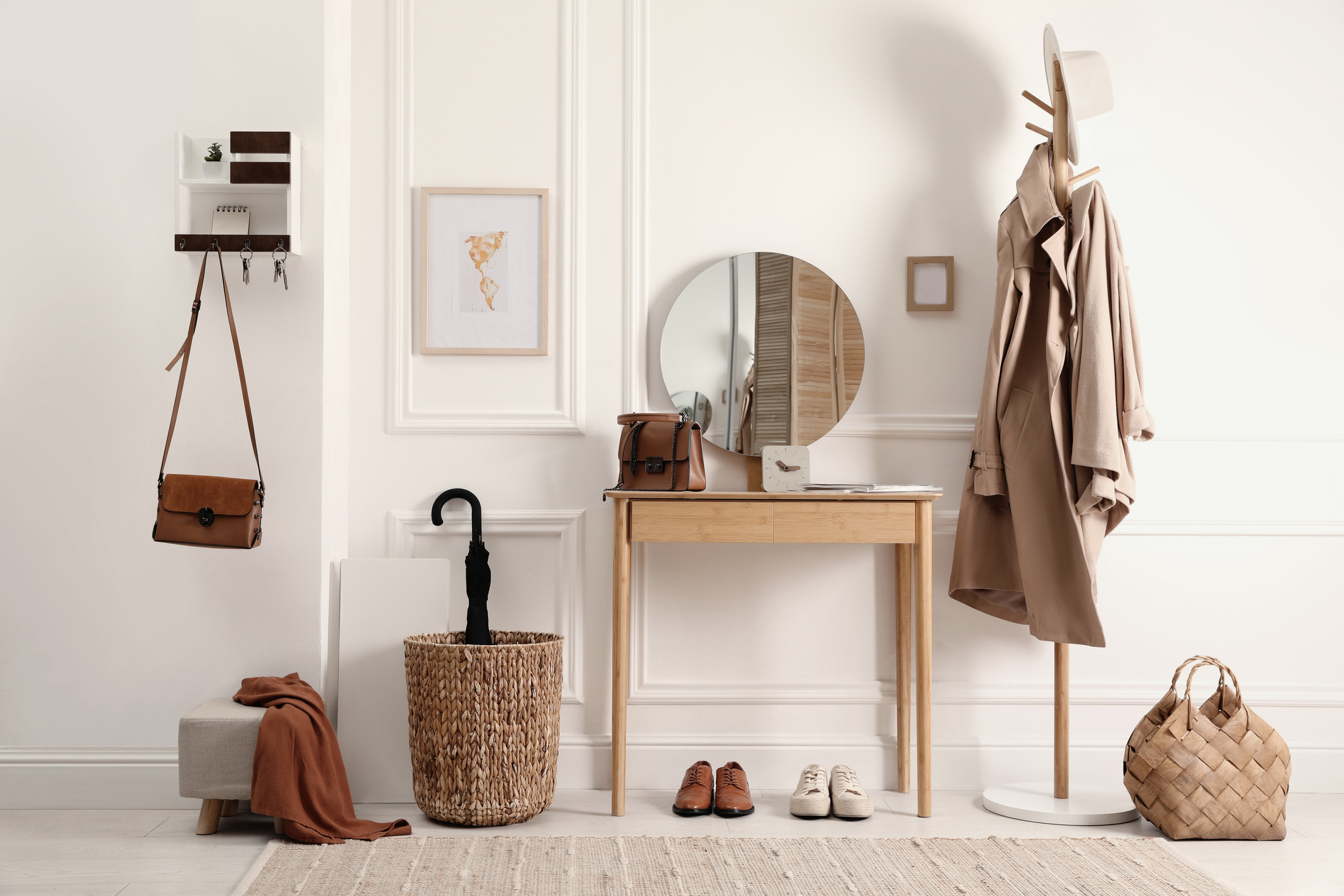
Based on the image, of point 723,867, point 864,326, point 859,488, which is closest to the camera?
point 723,867

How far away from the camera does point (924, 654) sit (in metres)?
2.35

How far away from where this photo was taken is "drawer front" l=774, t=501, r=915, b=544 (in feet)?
7.67

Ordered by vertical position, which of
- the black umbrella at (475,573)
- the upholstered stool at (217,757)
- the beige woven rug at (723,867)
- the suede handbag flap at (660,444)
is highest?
the suede handbag flap at (660,444)

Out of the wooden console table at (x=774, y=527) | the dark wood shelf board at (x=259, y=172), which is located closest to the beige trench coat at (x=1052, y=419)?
the wooden console table at (x=774, y=527)

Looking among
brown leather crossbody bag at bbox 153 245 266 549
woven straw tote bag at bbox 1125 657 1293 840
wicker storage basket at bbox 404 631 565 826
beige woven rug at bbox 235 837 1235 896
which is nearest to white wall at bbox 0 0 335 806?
Answer: brown leather crossbody bag at bbox 153 245 266 549

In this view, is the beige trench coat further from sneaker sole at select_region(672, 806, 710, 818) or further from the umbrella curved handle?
the umbrella curved handle

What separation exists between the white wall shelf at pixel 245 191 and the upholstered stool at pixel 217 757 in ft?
3.86

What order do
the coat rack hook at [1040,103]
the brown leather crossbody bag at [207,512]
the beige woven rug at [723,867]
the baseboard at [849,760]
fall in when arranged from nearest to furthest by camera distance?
1. the beige woven rug at [723,867]
2. the brown leather crossbody bag at [207,512]
3. the coat rack hook at [1040,103]
4. the baseboard at [849,760]

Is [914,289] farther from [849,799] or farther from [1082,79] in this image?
[849,799]

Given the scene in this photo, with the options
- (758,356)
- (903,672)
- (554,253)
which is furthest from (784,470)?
(554,253)

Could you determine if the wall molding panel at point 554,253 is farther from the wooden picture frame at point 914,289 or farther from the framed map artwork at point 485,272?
the wooden picture frame at point 914,289

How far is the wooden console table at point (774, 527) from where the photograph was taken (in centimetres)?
234

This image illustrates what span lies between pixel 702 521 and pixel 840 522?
34cm

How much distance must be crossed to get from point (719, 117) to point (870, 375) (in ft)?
2.85
